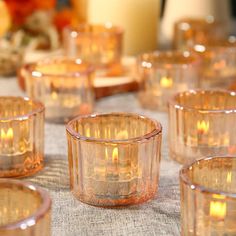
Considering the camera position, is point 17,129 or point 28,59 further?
point 28,59

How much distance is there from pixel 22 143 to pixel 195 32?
58cm

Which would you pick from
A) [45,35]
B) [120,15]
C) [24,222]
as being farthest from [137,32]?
[24,222]

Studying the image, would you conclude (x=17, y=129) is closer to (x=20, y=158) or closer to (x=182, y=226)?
(x=20, y=158)

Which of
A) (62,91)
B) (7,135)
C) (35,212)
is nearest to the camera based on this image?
(35,212)

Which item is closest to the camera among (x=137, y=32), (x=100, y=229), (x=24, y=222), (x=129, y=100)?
(x=24, y=222)

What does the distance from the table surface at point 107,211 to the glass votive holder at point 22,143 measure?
2cm

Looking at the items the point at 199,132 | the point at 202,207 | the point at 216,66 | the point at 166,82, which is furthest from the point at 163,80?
the point at 202,207

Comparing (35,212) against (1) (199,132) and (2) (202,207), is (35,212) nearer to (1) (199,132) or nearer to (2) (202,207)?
(2) (202,207)

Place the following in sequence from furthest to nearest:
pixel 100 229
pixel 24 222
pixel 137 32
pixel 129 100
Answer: pixel 137 32 < pixel 129 100 < pixel 100 229 < pixel 24 222

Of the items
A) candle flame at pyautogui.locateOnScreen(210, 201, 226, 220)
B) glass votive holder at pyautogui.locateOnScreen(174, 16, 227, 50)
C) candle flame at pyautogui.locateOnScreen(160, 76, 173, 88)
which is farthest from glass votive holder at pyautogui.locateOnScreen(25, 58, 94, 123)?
candle flame at pyautogui.locateOnScreen(210, 201, 226, 220)

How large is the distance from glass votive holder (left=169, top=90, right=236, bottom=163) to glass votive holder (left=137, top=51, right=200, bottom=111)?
184 millimetres

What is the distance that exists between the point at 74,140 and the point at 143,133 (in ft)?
0.29

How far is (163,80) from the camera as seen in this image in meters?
1.08

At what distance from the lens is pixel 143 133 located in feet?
2.64
